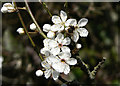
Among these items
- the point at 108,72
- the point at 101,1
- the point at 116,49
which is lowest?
the point at 108,72

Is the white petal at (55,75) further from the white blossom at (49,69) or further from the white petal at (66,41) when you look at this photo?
the white petal at (66,41)

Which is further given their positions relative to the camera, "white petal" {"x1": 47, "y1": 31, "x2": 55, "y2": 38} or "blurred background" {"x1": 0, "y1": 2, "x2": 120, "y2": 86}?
"blurred background" {"x1": 0, "y1": 2, "x2": 120, "y2": 86}

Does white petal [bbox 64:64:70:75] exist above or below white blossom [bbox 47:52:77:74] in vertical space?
below

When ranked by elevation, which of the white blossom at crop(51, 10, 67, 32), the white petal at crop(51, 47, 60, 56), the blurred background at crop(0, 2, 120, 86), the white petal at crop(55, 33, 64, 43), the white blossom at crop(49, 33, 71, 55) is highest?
the white blossom at crop(51, 10, 67, 32)

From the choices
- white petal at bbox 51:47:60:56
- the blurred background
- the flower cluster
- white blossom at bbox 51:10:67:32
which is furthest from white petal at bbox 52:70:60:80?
the blurred background

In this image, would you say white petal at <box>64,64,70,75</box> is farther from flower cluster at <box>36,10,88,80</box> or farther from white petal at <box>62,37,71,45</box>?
white petal at <box>62,37,71,45</box>

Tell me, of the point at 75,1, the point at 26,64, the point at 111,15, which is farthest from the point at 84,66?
the point at 111,15

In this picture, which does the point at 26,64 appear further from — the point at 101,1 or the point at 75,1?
the point at 101,1

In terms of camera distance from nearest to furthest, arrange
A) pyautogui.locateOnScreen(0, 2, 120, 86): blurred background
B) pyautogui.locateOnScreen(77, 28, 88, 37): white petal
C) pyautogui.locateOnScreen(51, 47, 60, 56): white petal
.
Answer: pyautogui.locateOnScreen(51, 47, 60, 56): white petal
pyautogui.locateOnScreen(77, 28, 88, 37): white petal
pyautogui.locateOnScreen(0, 2, 120, 86): blurred background

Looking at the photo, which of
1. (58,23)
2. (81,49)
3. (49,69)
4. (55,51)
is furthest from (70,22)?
(81,49)

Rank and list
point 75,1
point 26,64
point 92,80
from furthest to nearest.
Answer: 1. point 75,1
2. point 26,64
3. point 92,80
